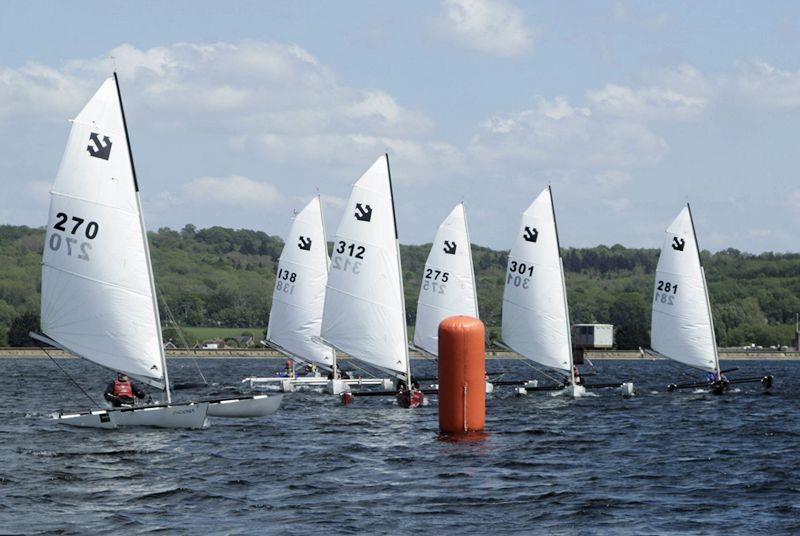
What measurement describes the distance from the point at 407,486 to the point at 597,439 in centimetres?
1174

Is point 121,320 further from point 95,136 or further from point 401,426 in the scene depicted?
point 401,426

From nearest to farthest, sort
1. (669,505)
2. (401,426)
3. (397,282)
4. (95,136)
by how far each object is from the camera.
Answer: (669,505) → (95,136) → (401,426) → (397,282)

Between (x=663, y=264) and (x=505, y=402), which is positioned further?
(x=663, y=264)

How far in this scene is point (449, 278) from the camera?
59.2m

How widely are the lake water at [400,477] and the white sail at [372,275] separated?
3802 millimetres

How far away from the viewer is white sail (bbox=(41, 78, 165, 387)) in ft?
110

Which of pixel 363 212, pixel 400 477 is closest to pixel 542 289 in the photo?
pixel 363 212

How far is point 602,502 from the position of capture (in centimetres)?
2497

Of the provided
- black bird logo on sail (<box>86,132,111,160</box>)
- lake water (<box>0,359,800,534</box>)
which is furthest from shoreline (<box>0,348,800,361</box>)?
black bird logo on sail (<box>86,132,111,160</box>)

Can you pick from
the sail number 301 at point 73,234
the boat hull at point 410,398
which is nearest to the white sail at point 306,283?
the boat hull at point 410,398

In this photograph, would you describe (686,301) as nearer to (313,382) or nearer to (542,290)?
(542,290)

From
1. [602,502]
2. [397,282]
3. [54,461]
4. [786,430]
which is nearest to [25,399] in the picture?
[397,282]

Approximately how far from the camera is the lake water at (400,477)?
75.0 ft

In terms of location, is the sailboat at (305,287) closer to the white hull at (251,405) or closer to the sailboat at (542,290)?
the sailboat at (542,290)
